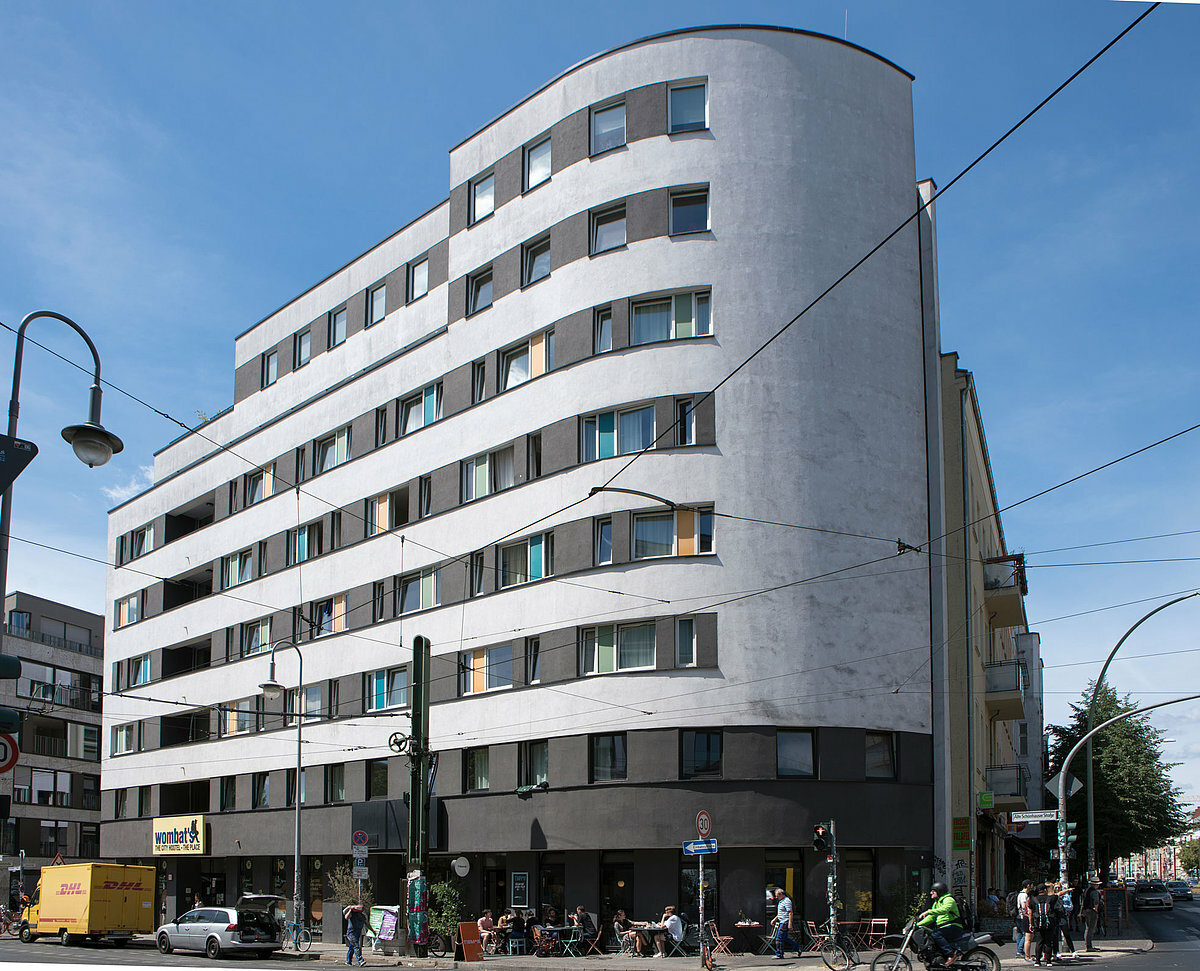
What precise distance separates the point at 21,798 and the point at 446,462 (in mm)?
46748

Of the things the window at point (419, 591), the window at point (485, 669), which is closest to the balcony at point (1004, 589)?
the window at point (485, 669)

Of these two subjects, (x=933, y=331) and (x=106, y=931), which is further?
(x=106, y=931)

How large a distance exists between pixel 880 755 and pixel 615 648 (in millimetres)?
7467

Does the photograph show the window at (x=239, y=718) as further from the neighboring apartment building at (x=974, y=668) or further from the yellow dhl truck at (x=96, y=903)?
the neighboring apartment building at (x=974, y=668)

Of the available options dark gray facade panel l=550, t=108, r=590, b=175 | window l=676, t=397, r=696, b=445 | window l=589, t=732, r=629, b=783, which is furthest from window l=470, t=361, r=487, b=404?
window l=589, t=732, r=629, b=783

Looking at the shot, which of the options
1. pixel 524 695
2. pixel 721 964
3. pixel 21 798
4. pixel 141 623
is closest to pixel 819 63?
pixel 524 695

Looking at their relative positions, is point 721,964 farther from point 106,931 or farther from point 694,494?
point 106,931

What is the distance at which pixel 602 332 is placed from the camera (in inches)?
1346

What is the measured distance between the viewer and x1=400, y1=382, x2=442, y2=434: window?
130ft

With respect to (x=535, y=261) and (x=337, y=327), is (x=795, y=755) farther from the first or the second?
(x=337, y=327)

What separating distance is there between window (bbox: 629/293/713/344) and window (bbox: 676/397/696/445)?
73.8 inches

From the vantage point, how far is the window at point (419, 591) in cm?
3788

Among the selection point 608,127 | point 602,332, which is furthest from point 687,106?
point 602,332

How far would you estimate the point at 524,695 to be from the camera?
33.8 meters
